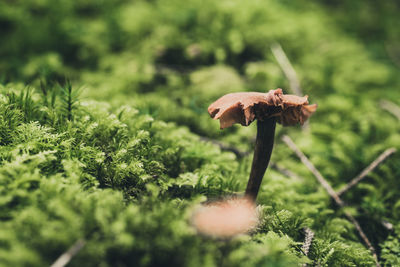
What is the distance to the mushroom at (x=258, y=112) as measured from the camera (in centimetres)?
124

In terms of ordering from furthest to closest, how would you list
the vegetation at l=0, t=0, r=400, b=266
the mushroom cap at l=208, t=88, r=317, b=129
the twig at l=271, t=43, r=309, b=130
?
the twig at l=271, t=43, r=309, b=130 → the mushroom cap at l=208, t=88, r=317, b=129 → the vegetation at l=0, t=0, r=400, b=266

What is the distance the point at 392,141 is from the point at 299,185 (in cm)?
101

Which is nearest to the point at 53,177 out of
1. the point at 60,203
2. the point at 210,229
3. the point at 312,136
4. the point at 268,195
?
the point at 60,203

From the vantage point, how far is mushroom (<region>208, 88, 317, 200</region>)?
4.06ft

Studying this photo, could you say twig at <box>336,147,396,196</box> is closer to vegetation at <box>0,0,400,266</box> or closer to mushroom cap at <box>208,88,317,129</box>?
vegetation at <box>0,0,400,266</box>

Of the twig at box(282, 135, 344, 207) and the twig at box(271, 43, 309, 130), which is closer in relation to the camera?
the twig at box(282, 135, 344, 207)

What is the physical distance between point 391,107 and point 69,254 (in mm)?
2999

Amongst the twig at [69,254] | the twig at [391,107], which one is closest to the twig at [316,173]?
the twig at [391,107]

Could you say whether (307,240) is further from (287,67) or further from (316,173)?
(287,67)

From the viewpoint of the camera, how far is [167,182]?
141 centimetres

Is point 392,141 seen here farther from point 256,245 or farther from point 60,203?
point 60,203

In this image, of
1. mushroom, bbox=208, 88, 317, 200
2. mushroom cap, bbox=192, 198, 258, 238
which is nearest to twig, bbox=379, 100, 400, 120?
mushroom, bbox=208, 88, 317, 200

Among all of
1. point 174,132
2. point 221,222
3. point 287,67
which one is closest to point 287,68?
point 287,67

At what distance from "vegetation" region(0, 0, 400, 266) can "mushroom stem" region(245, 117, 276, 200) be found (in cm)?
12
